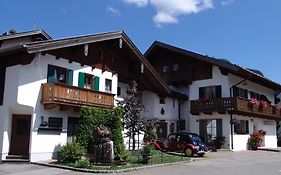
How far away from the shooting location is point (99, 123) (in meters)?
21.5

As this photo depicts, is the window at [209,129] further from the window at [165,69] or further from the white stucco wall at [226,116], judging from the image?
the window at [165,69]

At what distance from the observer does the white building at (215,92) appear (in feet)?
104

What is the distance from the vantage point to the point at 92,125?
21.1 meters

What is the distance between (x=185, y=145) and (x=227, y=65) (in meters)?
9.50

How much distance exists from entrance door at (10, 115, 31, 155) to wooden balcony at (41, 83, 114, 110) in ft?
4.87

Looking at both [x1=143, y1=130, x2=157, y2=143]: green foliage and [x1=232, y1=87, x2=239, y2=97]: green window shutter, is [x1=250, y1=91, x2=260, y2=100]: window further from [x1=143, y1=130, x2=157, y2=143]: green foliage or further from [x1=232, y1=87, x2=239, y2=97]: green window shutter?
[x1=143, y1=130, x2=157, y2=143]: green foliage

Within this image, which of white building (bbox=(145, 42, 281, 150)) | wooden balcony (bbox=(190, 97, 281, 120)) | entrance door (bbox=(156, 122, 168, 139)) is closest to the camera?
wooden balcony (bbox=(190, 97, 281, 120))

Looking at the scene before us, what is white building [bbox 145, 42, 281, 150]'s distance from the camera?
31828 mm

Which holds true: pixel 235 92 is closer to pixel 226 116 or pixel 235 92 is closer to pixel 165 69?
pixel 226 116

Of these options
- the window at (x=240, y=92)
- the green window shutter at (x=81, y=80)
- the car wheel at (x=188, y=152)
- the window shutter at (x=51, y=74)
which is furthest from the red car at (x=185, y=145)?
the window at (x=240, y=92)

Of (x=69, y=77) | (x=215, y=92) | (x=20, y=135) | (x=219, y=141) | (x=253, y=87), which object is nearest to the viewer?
(x=20, y=135)

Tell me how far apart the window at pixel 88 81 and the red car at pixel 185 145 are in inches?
242

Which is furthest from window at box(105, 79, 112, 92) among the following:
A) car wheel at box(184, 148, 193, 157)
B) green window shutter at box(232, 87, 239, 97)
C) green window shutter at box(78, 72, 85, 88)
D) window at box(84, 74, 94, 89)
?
green window shutter at box(232, 87, 239, 97)

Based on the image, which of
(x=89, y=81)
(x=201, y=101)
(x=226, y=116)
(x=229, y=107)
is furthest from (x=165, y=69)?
(x=89, y=81)
